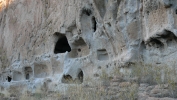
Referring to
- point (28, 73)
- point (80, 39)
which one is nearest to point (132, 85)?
point (80, 39)

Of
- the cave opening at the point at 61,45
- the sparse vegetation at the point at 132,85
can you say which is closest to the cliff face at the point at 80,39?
the cave opening at the point at 61,45

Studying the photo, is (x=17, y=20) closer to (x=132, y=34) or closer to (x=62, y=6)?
(x=62, y=6)

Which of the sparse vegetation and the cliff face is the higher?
the cliff face

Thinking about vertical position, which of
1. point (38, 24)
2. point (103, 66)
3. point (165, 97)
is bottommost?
point (165, 97)

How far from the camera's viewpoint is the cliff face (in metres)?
7.12

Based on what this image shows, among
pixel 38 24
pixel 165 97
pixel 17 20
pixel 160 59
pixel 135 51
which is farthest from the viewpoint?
Result: pixel 17 20

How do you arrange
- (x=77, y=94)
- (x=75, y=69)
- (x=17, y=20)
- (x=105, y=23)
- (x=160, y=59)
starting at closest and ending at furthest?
(x=77, y=94) < (x=160, y=59) < (x=105, y=23) < (x=75, y=69) < (x=17, y=20)

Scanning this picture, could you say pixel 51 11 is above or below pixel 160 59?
above

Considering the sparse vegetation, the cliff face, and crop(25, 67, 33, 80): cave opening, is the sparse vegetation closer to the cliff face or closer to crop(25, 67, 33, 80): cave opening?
the cliff face

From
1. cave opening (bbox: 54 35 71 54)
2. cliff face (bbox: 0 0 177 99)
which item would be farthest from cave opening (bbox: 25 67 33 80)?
cave opening (bbox: 54 35 71 54)

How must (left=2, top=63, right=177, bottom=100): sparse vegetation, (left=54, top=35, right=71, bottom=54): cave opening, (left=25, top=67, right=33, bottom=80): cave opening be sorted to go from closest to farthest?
(left=2, top=63, right=177, bottom=100): sparse vegetation < (left=54, top=35, right=71, bottom=54): cave opening < (left=25, top=67, right=33, bottom=80): cave opening

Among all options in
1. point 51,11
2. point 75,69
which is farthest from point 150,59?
point 51,11

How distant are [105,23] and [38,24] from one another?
5.24 meters

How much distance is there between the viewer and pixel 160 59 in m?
7.06
